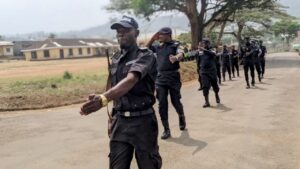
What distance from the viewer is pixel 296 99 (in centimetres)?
1238

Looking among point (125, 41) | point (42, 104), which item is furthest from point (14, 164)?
point (42, 104)

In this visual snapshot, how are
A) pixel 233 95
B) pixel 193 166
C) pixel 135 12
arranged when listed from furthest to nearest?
pixel 135 12 → pixel 233 95 → pixel 193 166

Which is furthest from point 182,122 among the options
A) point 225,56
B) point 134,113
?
point 225,56

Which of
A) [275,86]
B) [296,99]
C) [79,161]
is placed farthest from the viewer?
[275,86]

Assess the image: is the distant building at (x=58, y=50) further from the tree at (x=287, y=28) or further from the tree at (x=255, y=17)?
the tree at (x=255, y=17)

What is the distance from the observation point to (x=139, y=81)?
4.07 metres

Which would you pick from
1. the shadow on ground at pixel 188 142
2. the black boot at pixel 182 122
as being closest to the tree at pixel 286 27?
the black boot at pixel 182 122

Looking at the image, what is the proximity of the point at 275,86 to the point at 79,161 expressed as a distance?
34.8ft

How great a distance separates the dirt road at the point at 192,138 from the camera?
652cm

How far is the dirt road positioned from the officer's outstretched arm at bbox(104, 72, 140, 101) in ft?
8.93

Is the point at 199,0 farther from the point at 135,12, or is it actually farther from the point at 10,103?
the point at 10,103

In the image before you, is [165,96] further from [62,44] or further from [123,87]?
[62,44]

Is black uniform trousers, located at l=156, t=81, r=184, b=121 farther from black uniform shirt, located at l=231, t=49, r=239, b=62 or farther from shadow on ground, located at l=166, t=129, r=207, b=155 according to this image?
black uniform shirt, located at l=231, t=49, r=239, b=62

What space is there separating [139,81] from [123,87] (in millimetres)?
449
